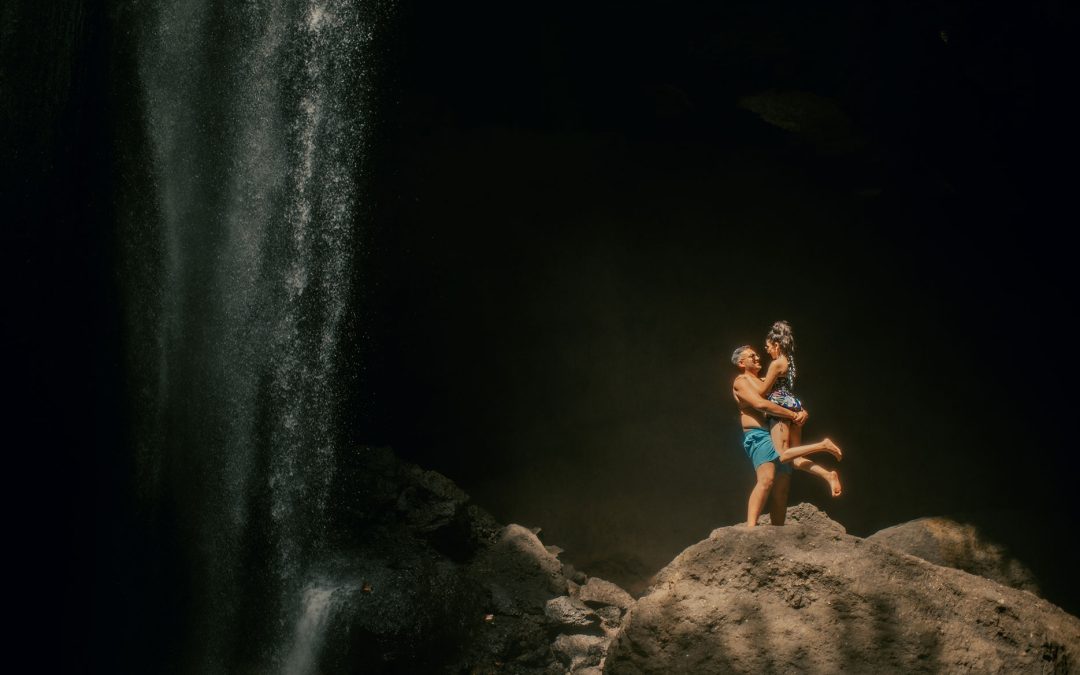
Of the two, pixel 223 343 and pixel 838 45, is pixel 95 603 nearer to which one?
pixel 223 343

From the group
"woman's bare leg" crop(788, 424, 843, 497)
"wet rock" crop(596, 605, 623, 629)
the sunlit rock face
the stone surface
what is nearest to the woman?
"woman's bare leg" crop(788, 424, 843, 497)

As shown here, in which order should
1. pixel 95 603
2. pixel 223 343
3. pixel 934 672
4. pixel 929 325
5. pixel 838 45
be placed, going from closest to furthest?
1. pixel 934 672
2. pixel 95 603
3. pixel 223 343
4. pixel 838 45
5. pixel 929 325

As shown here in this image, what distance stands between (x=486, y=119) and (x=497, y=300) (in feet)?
5.98

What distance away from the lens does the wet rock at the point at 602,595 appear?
579 centimetres

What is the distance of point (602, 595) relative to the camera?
597 cm

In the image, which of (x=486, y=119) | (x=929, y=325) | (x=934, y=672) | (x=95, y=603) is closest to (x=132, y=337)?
(x=95, y=603)

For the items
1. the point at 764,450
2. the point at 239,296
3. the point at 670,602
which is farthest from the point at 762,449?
the point at 239,296

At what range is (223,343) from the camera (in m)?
5.73

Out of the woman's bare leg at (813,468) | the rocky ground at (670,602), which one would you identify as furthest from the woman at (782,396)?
the rocky ground at (670,602)

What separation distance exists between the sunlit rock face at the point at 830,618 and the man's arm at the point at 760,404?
1.22m

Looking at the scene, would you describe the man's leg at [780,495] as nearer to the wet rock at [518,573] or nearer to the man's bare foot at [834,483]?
the man's bare foot at [834,483]

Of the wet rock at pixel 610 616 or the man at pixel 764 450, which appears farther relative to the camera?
the wet rock at pixel 610 616

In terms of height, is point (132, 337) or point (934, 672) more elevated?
point (132, 337)

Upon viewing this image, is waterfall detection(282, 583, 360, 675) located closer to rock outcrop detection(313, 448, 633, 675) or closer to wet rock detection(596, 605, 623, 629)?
rock outcrop detection(313, 448, 633, 675)
